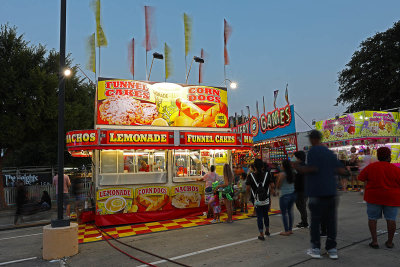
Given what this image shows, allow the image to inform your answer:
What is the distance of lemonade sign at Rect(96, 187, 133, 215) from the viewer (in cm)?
841

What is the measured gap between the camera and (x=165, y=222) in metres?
8.86

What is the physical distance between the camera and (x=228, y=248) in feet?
18.8

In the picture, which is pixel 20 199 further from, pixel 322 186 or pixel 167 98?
pixel 322 186

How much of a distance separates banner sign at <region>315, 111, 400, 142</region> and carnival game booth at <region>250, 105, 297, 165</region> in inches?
169

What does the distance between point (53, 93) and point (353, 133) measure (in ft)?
56.1

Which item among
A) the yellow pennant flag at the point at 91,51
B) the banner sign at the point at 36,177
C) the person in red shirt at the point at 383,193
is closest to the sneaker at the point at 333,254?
the person in red shirt at the point at 383,193

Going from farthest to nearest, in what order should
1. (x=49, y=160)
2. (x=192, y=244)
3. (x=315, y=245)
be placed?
(x=49, y=160), (x=192, y=244), (x=315, y=245)

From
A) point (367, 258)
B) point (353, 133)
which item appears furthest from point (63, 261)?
point (353, 133)

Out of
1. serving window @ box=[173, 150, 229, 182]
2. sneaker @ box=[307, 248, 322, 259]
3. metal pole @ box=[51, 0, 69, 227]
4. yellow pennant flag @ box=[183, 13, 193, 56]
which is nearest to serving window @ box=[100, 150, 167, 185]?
serving window @ box=[173, 150, 229, 182]

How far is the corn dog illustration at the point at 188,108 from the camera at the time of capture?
34.1 feet

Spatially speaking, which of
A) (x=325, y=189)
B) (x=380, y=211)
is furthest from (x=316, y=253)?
(x=380, y=211)

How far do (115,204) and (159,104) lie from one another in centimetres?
368

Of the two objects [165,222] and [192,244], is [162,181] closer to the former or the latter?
[165,222]

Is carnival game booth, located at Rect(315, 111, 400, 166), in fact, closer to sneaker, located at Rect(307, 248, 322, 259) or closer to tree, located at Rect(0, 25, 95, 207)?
sneaker, located at Rect(307, 248, 322, 259)
